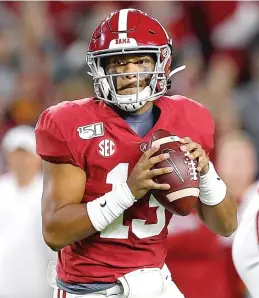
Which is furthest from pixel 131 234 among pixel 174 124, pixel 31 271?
pixel 31 271

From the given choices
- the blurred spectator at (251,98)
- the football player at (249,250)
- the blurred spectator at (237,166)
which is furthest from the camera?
the blurred spectator at (251,98)

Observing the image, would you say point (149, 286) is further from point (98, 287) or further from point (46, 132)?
point (46, 132)

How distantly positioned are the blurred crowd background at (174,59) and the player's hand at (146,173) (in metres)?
3.17

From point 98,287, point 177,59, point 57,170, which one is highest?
point 57,170

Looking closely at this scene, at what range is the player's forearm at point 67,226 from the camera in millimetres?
2688

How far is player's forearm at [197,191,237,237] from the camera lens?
9.57 feet

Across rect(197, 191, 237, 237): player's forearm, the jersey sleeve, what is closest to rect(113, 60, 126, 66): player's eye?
the jersey sleeve

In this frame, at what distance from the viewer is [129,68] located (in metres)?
2.77

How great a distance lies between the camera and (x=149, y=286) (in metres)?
2.81

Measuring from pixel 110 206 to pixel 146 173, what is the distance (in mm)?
153

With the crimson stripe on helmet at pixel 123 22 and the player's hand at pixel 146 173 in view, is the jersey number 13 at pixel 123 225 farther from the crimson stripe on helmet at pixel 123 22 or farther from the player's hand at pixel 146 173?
the crimson stripe on helmet at pixel 123 22

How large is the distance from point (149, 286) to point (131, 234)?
16 cm

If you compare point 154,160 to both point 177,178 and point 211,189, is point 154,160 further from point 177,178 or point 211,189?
point 211,189

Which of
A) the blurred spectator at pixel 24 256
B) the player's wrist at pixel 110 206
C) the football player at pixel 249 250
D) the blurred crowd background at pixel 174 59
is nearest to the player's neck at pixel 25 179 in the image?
the blurred spectator at pixel 24 256
